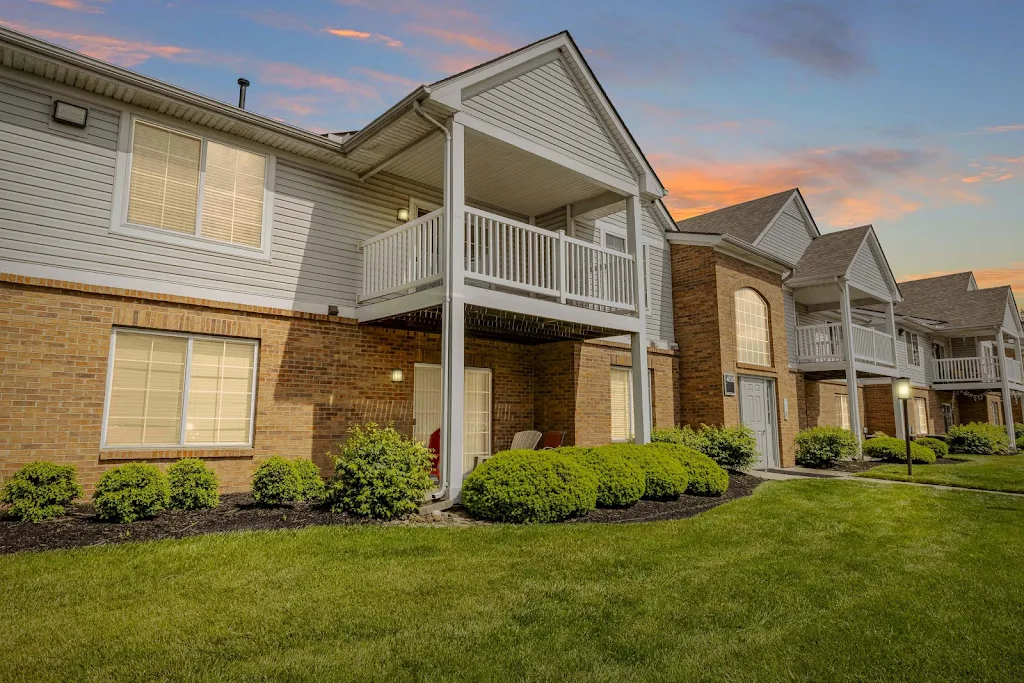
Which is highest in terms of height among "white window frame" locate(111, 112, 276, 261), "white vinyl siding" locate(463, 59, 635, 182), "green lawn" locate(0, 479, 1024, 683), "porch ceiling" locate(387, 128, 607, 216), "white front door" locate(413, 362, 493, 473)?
"white vinyl siding" locate(463, 59, 635, 182)

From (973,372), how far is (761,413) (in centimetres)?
1956

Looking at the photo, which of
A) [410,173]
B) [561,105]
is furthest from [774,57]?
[410,173]

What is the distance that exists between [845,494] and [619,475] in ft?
16.4

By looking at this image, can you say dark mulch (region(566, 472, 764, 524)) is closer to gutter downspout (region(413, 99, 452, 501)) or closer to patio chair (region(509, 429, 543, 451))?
gutter downspout (region(413, 99, 452, 501))

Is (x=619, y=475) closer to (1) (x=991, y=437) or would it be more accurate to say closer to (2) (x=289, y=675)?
(2) (x=289, y=675)

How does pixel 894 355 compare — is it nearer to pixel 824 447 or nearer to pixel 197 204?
pixel 824 447

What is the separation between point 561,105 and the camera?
1123 centimetres

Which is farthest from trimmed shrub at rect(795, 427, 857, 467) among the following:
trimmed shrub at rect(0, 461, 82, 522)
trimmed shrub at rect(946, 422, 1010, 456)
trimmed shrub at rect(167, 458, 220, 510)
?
trimmed shrub at rect(0, 461, 82, 522)

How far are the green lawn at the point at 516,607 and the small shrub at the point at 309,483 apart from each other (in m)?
1.64

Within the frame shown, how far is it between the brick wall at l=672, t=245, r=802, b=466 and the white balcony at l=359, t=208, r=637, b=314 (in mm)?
4811

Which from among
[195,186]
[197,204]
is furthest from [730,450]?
[195,186]

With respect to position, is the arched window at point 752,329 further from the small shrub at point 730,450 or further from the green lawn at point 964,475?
the green lawn at point 964,475

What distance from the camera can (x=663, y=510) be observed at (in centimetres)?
908

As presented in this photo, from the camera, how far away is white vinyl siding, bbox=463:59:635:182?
1002 centimetres
